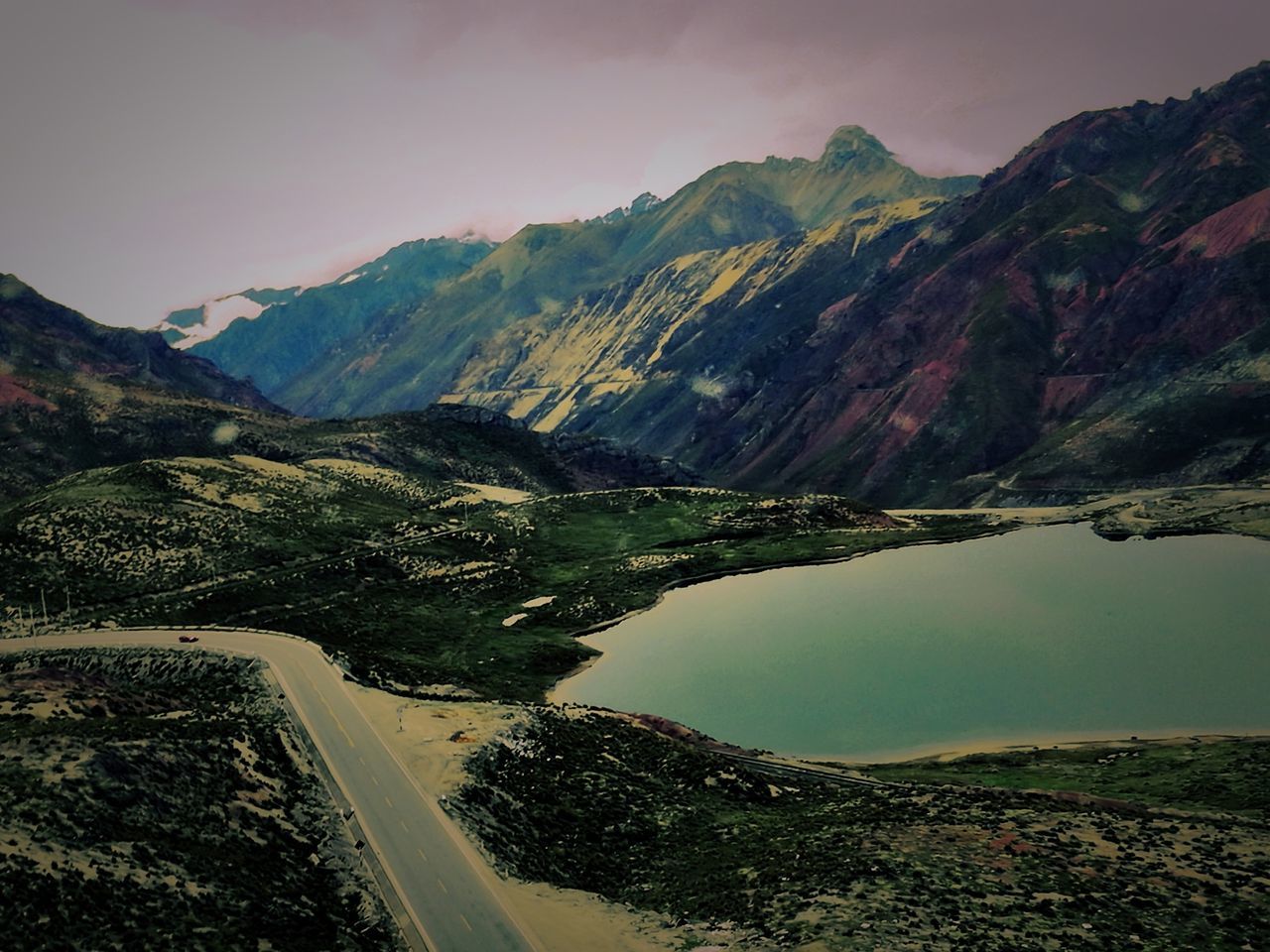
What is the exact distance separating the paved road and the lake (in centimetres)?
2391

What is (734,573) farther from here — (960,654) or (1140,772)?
(1140,772)

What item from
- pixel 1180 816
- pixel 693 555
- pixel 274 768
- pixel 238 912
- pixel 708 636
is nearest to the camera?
pixel 238 912

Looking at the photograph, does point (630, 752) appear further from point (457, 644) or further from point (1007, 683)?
point (457, 644)

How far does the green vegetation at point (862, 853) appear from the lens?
4012cm

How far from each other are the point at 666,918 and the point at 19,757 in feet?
107

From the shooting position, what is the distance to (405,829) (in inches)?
2066

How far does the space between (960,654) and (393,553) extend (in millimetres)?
83242

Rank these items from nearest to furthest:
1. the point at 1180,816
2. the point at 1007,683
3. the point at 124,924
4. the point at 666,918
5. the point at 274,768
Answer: the point at 124,924 < the point at 666,918 < the point at 1180,816 < the point at 274,768 < the point at 1007,683

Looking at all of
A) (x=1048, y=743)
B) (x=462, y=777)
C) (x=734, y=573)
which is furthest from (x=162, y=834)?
(x=734, y=573)

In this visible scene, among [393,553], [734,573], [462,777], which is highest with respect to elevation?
[393,553]

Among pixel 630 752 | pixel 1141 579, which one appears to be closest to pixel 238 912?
pixel 630 752

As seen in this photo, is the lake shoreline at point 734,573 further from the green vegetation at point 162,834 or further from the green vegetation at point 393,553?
the green vegetation at point 162,834

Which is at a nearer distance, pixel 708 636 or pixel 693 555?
pixel 708 636

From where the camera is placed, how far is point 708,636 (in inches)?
3981
